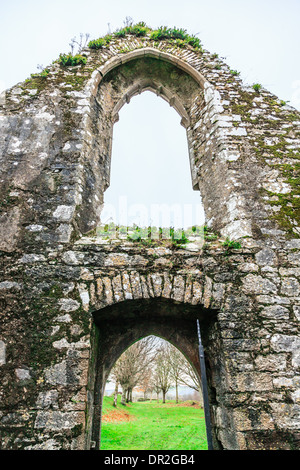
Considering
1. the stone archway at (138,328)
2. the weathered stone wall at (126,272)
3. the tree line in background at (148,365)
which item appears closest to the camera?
the weathered stone wall at (126,272)

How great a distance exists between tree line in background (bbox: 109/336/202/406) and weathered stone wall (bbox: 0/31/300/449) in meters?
13.2

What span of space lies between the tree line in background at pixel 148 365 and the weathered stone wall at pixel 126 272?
13.2 m

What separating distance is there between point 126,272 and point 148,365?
20.5 m

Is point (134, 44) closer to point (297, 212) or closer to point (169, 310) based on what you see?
point (297, 212)

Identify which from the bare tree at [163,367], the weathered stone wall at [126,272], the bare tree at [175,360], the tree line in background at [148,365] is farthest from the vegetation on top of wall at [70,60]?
the bare tree at [163,367]

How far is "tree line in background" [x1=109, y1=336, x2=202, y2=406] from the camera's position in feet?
50.7

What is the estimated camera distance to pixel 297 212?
364 cm

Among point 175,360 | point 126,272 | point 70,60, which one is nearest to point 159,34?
point 70,60

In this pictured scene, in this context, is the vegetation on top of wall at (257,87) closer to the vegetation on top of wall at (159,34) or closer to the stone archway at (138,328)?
the vegetation on top of wall at (159,34)

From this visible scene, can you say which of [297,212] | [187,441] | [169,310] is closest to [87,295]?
[169,310]

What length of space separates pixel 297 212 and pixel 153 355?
21.1 metres

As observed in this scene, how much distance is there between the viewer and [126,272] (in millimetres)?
3129

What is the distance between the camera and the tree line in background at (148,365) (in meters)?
15.4

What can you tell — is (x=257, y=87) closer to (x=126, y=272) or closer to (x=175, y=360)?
(x=126, y=272)
